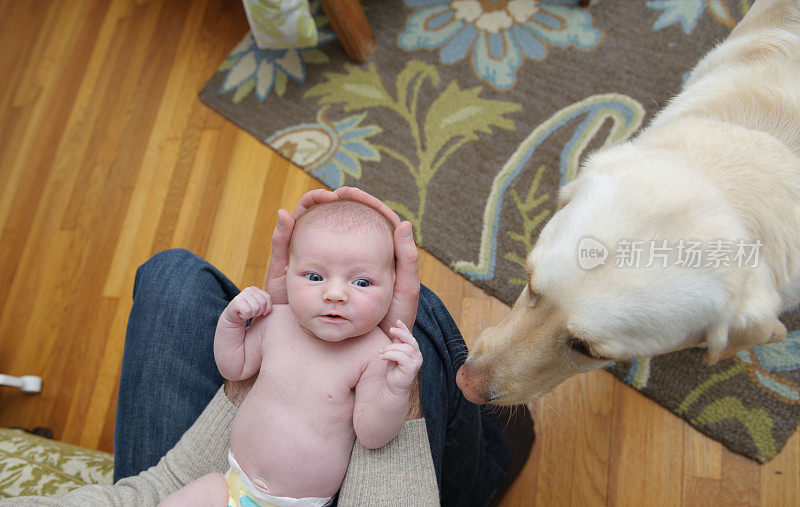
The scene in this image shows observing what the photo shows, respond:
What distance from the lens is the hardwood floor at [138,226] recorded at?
4.65 ft

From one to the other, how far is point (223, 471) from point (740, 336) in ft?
3.39

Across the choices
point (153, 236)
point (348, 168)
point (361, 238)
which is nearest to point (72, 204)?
point (153, 236)

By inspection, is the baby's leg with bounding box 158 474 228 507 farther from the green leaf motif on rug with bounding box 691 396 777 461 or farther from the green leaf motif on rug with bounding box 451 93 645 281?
the green leaf motif on rug with bounding box 691 396 777 461

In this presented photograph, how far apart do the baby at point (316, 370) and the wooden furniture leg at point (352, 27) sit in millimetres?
922

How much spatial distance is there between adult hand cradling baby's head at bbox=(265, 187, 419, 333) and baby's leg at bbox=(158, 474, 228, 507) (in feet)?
1.36

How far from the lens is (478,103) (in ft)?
5.78

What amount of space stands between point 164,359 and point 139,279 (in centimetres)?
26

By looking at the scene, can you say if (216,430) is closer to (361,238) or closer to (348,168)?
(361,238)

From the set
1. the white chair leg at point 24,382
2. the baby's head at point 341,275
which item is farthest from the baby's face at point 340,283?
the white chair leg at point 24,382

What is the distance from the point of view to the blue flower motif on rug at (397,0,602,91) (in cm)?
178

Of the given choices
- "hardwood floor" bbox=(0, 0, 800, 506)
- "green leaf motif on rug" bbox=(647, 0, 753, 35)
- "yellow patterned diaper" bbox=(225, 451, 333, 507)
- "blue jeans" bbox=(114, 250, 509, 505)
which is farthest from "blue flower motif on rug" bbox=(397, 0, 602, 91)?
"yellow patterned diaper" bbox=(225, 451, 333, 507)

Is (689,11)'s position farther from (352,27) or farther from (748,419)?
(748,419)

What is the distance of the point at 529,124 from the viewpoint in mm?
1704
